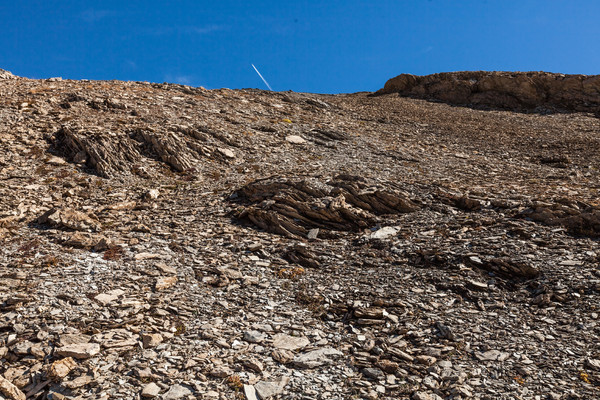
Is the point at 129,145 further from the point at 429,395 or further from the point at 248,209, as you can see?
the point at 429,395

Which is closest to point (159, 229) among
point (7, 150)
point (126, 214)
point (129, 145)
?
point (126, 214)

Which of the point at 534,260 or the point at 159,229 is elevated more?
the point at 159,229

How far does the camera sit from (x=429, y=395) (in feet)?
26.6

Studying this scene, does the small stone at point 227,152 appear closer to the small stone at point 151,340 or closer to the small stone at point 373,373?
the small stone at point 151,340

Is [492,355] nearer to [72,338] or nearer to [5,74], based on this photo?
[72,338]

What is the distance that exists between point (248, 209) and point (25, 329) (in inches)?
370

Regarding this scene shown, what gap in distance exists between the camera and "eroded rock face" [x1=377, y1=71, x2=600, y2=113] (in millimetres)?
46312

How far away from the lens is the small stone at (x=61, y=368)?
26.3 ft

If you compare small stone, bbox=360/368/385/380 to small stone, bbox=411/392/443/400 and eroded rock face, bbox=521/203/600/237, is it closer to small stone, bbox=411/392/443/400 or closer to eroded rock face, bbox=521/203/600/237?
small stone, bbox=411/392/443/400

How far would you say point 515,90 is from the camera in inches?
1892

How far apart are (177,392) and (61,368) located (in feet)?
7.85

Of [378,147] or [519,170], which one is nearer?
[519,170]

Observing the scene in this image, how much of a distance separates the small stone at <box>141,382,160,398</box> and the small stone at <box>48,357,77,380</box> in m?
1.67

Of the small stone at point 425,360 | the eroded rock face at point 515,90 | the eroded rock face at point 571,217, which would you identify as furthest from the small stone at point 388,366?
the eroded rock face at point 515,90
